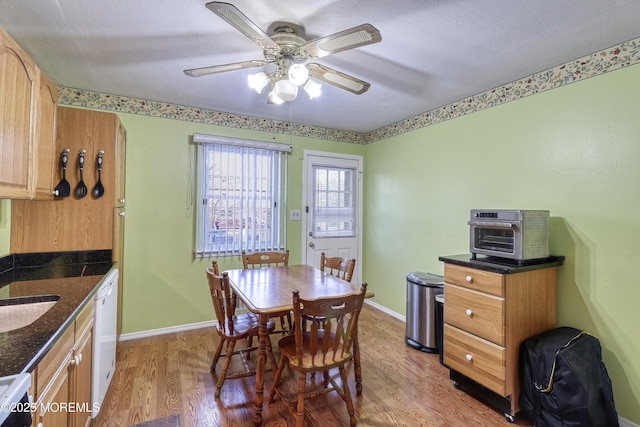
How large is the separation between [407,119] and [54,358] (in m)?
3.65

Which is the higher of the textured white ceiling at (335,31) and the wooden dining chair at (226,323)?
the textured white ceiling at (335,31)

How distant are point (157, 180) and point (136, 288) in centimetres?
113

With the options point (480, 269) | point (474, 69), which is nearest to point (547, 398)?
point (480, 269)

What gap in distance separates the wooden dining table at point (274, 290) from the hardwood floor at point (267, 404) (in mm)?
219

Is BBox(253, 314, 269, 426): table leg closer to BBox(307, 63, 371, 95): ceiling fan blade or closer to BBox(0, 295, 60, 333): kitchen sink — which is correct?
BBox(0, 295, 60, 333): kitchen sink

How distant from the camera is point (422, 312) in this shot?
290 centimetres

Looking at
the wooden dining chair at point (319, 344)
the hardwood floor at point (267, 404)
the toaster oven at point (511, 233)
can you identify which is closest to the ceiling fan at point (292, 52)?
the wooden dining chair at point (319, 344)

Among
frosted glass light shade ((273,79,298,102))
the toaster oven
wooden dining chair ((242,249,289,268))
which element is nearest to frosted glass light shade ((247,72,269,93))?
frosted glass light shade ((273,79,298,102))

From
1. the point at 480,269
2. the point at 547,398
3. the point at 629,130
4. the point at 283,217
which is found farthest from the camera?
the point at 283,217

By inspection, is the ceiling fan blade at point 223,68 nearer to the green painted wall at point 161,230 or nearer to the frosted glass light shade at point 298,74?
the frosted glass light shade at point 298,74

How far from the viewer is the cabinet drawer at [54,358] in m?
1.05

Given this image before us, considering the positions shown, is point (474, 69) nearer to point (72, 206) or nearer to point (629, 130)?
point (629, 130)

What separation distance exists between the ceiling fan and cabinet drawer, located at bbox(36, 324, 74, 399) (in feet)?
4.96

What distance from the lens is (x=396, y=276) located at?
380cm
